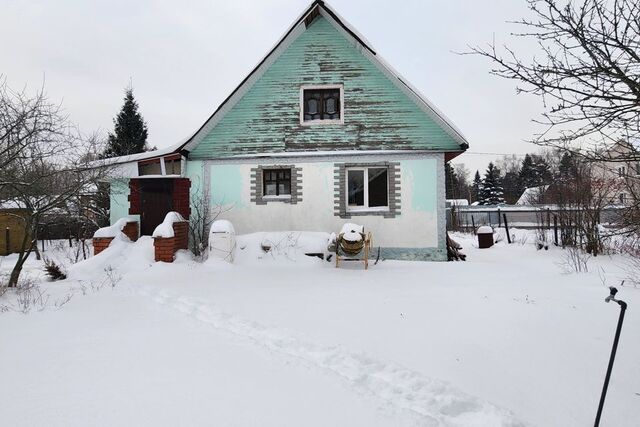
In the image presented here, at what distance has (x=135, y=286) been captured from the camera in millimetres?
6531

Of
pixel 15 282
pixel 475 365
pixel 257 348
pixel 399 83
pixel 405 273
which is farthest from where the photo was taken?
pixel 399 83

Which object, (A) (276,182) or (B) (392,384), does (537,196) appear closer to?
(A) (276,182)

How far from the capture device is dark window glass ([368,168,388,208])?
10.6 m

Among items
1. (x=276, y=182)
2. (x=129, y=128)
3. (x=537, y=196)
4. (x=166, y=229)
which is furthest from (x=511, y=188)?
(x=166, y=229)

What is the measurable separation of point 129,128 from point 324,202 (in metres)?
20.9

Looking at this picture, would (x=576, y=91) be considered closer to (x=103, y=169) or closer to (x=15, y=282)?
(x=103, y=169)

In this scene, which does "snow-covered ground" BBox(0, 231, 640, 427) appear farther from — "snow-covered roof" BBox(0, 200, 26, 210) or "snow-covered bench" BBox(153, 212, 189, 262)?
"snow-covered roof" BBox(0, 200, 26, 210)

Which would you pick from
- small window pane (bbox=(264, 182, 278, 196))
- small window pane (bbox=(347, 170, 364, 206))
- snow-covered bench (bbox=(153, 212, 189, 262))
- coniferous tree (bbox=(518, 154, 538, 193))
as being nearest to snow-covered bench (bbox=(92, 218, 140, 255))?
snow-covered bench (bbox=(153, 212, 189, 262))

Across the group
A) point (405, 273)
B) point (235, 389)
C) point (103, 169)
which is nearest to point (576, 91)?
point (235, 389)

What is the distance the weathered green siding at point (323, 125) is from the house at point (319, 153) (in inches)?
1.2

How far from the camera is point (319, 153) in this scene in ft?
34.3

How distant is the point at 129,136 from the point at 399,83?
21.8 metres

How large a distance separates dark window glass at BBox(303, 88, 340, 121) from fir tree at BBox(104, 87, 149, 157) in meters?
18.6

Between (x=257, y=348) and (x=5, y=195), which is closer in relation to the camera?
(x=257, y=348)
